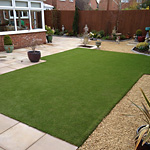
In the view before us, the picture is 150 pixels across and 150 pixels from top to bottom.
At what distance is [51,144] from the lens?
9.66 ft

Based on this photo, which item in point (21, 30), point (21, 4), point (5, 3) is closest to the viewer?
point (5, 3)

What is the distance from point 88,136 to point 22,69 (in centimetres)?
483

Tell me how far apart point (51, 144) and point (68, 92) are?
2.16 m

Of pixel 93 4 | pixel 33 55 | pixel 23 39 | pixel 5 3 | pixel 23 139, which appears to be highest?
pixel 93 4

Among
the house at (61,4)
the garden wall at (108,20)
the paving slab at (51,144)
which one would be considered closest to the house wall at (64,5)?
the house at (61,4)

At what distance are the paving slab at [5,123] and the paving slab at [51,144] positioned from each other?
0.82 m

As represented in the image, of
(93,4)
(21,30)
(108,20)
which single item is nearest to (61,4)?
(108,20)

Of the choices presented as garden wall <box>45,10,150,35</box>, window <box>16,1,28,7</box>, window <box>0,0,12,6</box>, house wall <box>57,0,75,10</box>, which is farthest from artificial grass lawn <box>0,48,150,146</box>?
house wall <box>57,0,75,10</box>

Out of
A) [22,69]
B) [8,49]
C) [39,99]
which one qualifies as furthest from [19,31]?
[39,99]

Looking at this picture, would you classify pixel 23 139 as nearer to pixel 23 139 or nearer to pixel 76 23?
pixel 23 139

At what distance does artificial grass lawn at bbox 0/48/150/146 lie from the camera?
3537 millimetres

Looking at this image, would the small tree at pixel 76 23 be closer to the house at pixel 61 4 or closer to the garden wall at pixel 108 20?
the garden wall at pixel 108 20

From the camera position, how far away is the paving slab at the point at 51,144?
2859 millimetres

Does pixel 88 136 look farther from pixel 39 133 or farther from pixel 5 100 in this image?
→ pixel 5 100
